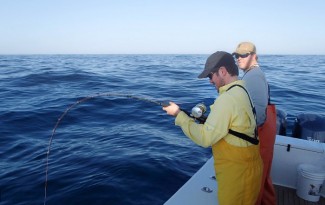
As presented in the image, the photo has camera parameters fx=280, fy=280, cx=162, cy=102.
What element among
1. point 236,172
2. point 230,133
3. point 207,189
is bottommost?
point 207,189

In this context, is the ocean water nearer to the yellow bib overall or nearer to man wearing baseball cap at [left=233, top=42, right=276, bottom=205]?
man wearing baseball cap at [left=233, top=42, right=276, bottom=205]

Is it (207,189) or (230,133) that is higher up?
(230,133)

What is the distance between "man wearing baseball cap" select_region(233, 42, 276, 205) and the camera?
2957mm

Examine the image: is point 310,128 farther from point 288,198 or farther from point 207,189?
point 207,189

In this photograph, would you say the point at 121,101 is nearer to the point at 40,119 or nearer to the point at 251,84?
the point at 40,119

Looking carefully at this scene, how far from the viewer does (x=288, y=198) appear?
4.10 metres

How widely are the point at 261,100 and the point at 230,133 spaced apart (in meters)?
0.95

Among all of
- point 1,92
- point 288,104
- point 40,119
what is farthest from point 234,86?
point 1,92

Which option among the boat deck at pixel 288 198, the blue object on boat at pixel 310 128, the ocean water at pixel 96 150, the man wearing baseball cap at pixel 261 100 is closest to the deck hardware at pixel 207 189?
the man wearing baseball cap at pixel 261 100

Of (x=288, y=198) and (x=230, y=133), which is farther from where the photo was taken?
(x=288, y=198)

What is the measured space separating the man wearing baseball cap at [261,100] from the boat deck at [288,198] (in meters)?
0.78

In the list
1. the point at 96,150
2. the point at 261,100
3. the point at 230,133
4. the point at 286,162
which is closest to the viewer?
the point at 230,133

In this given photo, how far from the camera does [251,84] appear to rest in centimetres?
298

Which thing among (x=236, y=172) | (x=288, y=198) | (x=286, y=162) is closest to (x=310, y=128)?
(x=286, y=162)
